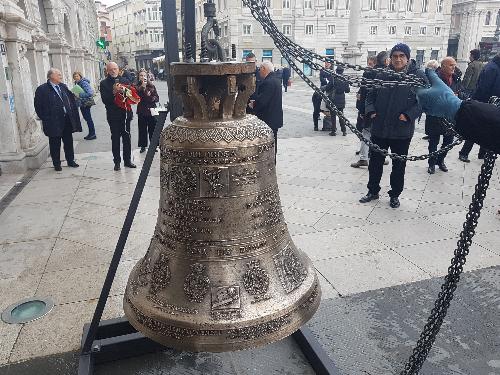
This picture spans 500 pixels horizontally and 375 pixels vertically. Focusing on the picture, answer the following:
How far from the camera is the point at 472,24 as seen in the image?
54.8 metres

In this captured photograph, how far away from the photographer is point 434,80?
1.89 metres

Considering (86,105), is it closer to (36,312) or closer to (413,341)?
(36,312)

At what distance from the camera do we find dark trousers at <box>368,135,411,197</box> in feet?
18.0

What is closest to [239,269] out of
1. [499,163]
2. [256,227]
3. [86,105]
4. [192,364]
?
[256,227]

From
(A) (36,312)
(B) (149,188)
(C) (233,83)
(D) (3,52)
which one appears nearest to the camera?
(C) (233,83)

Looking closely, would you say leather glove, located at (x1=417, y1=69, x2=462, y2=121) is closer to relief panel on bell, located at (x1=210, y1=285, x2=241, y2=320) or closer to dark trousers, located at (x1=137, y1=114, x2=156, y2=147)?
relief panel on bell, located at (x1=210, y1=285, x2=241, y2=320)

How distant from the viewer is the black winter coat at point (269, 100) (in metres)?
7.33

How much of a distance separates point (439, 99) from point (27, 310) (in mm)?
3456

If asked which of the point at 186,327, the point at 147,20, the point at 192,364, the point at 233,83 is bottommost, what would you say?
the point at 192,364

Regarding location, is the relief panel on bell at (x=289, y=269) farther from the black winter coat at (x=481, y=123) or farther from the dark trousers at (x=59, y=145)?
the dark trousers at (x=59, y=145)

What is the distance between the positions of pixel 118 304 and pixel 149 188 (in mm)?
3353

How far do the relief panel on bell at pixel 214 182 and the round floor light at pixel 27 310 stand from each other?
2.43 metres

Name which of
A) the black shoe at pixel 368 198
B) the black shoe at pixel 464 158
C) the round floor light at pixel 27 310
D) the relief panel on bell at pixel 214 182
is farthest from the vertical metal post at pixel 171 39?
the black shoe at pixel 464 158

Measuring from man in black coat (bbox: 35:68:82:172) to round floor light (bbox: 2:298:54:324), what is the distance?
4.76 metres
